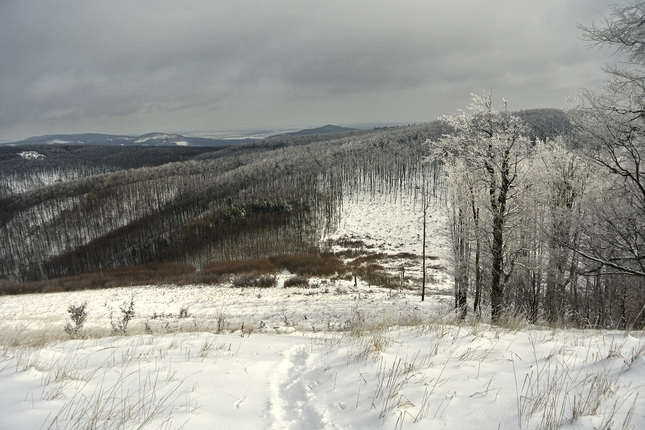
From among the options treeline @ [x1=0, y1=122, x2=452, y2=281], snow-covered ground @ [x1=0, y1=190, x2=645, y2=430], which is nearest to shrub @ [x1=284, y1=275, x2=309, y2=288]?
treeline @ [x1=0, y1=122, x2=452, y2=281]

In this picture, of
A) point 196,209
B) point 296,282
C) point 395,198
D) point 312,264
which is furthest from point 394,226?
point 196,209

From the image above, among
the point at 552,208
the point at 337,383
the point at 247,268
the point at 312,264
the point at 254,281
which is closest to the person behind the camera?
the point at 337,383

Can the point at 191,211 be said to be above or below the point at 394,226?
above

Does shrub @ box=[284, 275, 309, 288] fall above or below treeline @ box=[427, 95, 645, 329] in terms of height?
below

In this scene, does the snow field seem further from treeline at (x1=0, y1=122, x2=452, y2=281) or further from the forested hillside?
treeline at (x1=0, y1=122, x2=452, y2=281)

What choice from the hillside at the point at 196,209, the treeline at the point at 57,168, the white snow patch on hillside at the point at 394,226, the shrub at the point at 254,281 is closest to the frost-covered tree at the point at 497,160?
the white snow patch on hillside at the point at 394,226

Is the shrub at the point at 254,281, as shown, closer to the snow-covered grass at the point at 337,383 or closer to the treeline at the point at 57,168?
the snow-covered grass at the point at 337,383

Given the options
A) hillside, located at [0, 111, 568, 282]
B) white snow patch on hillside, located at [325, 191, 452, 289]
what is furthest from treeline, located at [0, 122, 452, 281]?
white snow patch on hillside, located at [325, 191, 452, 289]

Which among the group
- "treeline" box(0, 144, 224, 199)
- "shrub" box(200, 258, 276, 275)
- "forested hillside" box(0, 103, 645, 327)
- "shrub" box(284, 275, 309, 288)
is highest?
"treeline" box(0, 144, 224, 199)

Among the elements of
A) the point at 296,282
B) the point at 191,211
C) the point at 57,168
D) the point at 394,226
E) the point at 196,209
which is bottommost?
the point at 296,282

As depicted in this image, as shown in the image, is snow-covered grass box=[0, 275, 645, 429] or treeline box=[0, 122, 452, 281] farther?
treeline box=[0, 122, 452, 281]

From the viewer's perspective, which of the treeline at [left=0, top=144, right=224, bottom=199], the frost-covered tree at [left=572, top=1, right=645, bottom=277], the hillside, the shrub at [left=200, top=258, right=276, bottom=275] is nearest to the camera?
the frost-covered tree at [left=572, top=1, right=645, bottom=277]

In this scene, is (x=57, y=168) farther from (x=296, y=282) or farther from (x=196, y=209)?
(x=296, y=282)

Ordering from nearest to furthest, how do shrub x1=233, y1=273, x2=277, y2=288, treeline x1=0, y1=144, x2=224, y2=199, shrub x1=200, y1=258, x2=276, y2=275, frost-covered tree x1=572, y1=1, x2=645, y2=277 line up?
frost-covered tree x1=572, y1=1, x2=645, y2=277 → shrub x1=233, y1=273, x2=277, y2=288 → shrub x1=200, y1=258, x2=276, y2=275 → treeline x1=0, y1=144, x2=224, y2=199
